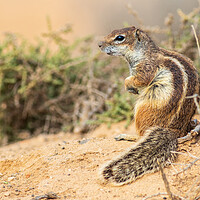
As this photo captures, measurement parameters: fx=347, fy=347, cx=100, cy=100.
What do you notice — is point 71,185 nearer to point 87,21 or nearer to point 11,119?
point 11,119

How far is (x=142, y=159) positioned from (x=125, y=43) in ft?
5.25

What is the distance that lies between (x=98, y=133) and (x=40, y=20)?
8.90 metres

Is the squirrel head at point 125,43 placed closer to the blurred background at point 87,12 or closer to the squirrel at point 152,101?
the squirrel at point 152,101

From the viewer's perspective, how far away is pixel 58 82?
7.55m

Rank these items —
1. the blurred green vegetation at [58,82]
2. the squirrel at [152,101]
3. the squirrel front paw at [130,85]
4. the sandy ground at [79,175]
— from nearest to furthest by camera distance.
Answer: the sandy ground at [79,175] < the squirrel at [152,101] < the squirrel front paw at [130,85] < the blurred green vegetation at [58,82]

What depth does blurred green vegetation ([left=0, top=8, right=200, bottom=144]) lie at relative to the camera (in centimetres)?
734

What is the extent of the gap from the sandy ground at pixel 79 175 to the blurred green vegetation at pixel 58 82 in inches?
109

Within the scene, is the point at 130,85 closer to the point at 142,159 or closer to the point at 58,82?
the point at 142,159

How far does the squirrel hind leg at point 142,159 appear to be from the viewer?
128 inches

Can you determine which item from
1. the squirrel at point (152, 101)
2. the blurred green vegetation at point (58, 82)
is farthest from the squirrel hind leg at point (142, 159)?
the blurred green vegetation at point (58, 82)

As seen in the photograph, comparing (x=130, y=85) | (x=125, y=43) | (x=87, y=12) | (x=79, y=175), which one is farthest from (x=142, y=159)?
(x=87, y=12)

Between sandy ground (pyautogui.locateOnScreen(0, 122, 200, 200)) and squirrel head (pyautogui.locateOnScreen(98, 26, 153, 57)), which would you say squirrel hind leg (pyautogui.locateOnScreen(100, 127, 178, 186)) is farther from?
squirrel head (pyautogui.locateOnScreen(98, 26, 153, 57))

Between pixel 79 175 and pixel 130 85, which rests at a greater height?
pixel 130 85

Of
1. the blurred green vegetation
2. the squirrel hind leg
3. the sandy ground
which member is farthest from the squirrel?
the blurred green vegetation
